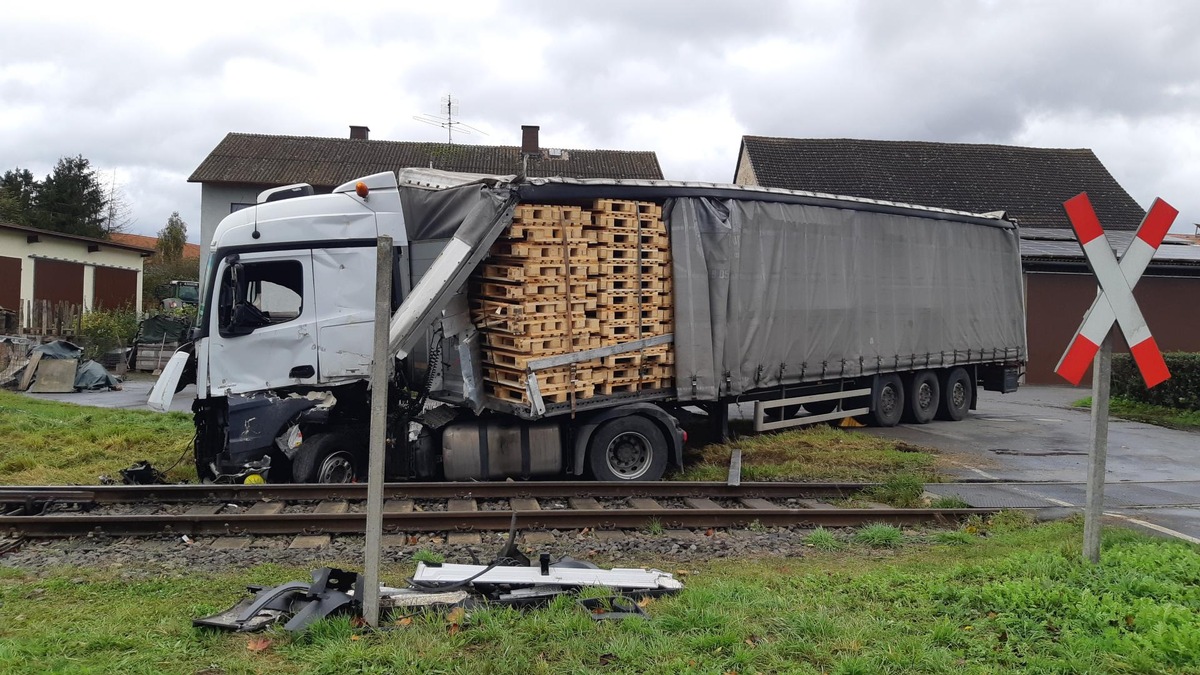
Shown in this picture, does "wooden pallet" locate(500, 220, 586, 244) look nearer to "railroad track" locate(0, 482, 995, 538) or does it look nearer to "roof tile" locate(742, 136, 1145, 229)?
"railroad track" locate(0, 482, 995, 538)

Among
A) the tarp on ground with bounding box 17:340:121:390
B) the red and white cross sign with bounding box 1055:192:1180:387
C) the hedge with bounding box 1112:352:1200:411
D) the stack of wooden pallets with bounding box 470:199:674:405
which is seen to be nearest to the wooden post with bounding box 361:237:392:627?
the red and white cross sign with bounding box 1055:192:1180:387

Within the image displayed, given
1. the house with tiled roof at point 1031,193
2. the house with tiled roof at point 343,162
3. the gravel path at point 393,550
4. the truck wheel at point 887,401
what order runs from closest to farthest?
1. the gravel path at point 393,550
2. the truck wheel at point 887,401
3. the house with tiled roof at point 1031,193
4. the house with tiled roof at point 343,162

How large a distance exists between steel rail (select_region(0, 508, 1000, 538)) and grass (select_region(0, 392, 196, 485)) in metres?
2.88

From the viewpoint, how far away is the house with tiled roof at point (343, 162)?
31.2 meters

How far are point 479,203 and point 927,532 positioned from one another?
17.6 ft

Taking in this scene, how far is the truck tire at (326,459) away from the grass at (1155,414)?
15.5 metres

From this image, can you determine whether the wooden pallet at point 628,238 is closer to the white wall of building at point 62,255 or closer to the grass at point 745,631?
the grass at point 745,631

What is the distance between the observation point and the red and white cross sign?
506cm

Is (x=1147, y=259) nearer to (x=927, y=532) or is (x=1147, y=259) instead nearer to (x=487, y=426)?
(x=927, y=532)

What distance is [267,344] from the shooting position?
31.0 ft

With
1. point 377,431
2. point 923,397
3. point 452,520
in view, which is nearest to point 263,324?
point 452,520

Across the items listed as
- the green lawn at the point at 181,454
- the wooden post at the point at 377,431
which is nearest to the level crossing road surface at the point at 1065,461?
the green lawn at the point at 181,454

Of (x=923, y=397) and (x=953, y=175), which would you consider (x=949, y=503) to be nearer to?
(x=923, y=397)

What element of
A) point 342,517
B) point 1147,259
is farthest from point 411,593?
point 1147,259
